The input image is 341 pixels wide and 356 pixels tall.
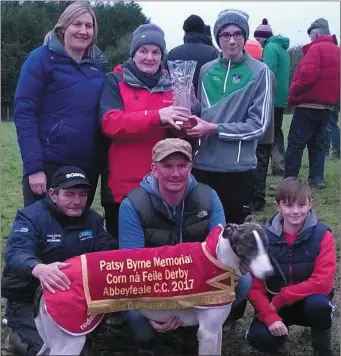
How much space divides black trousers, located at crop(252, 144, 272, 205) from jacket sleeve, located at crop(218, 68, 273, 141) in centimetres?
324

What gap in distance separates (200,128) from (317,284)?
117cm

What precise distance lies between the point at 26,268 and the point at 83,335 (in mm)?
506

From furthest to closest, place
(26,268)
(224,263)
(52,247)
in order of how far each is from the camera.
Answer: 1. (52,247)
2. (26,268)
3. (224,263)

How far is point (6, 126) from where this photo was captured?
19.5 metres

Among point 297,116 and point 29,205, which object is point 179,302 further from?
point 297,116

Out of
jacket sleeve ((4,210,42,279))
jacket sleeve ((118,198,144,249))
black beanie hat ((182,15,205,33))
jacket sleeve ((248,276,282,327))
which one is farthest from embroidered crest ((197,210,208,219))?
black beanie hat ((182,15,205,33))

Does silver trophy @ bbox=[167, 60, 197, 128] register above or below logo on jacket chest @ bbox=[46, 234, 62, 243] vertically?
above

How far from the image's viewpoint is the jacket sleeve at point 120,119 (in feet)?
12.5

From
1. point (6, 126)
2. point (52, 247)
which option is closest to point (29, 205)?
point (52, 247)

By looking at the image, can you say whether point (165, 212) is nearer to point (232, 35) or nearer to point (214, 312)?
point (214, 312)

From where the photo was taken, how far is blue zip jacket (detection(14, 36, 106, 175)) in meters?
3.86

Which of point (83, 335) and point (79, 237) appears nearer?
point (83, 335)

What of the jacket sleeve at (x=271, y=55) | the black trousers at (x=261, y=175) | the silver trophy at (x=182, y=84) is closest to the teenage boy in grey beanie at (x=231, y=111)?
the silver trophy at (x=182, y=84)

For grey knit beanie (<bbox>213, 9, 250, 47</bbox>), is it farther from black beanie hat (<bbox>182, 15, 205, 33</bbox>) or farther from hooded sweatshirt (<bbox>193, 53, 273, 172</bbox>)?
black beanie hat (<bbox>182, 15, 205, 33</bbox>)
